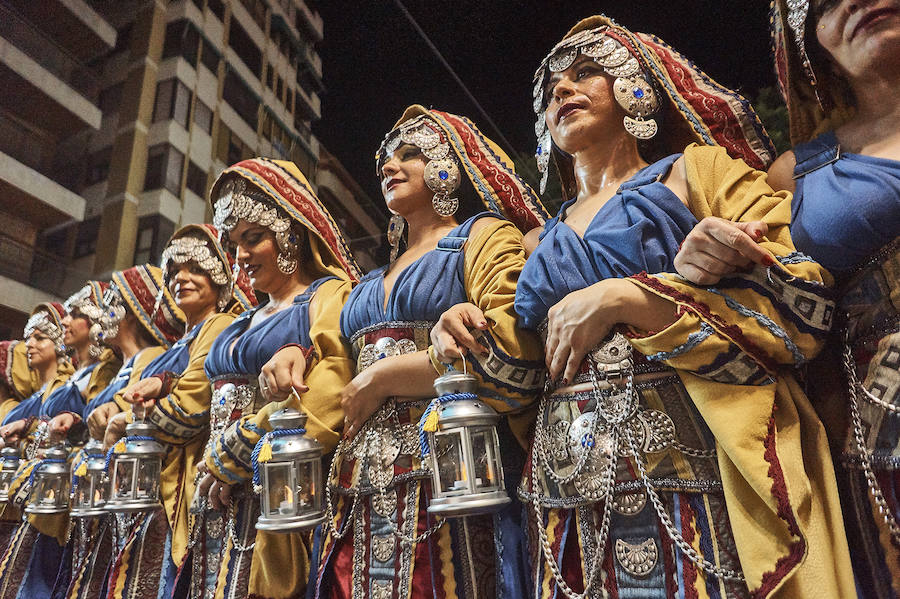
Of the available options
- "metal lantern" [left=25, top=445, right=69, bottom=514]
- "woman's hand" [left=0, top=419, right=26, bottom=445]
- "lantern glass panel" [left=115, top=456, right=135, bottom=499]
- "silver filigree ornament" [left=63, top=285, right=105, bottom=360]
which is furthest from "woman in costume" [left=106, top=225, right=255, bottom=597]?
"woman's hand" [left=0, top=419, right=26, bottom=445]

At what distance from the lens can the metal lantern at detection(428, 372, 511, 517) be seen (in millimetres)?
1354

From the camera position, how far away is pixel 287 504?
1.75 metres

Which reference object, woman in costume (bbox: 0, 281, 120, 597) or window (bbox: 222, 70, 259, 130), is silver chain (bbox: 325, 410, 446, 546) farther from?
window (bbox: 222, 70, 259, 130)

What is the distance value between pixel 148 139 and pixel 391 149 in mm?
3191

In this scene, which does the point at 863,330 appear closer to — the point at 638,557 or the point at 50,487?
the point at 638,557

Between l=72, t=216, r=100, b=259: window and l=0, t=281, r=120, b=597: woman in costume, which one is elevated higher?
l=72, t=216, r=100, b=259: window

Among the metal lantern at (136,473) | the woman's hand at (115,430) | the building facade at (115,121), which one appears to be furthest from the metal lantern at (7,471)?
the metal lantern at (136,473)

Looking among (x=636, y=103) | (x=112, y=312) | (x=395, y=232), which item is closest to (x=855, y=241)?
(x=636, y=103)

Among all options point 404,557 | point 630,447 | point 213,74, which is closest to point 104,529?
point 404,557

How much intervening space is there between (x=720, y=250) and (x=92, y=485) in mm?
2662

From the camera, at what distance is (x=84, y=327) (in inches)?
161

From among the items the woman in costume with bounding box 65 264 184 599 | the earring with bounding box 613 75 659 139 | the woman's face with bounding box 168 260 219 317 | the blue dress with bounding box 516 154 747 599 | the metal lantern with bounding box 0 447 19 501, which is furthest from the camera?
the metal lantern with bounding box 0 447 19 501

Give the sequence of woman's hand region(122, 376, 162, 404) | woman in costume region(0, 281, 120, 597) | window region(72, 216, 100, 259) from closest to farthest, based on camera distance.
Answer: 1. woman's hand region(122, 376, 162, 404)
2. woman in costume region(0, 281, 120, 597)
3. window region(72, 216, 100, 259)

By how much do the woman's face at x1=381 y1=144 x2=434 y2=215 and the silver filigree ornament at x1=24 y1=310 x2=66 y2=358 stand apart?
3.28 metres
